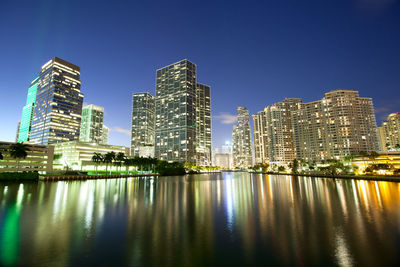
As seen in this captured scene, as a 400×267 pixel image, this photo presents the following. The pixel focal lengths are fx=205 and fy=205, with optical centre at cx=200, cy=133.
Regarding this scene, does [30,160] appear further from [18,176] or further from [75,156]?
[75,156]

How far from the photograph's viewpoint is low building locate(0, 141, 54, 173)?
116062 millimetres

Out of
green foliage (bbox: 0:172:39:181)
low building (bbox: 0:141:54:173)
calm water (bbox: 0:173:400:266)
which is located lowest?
calm water (bbox: 0:173:400:266)

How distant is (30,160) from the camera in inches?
4951

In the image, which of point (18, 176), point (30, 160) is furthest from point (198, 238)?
point (30, 160)

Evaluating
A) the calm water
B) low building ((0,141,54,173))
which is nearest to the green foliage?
low building ((0,141,54,173))

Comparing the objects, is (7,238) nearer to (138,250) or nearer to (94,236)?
(94,236)

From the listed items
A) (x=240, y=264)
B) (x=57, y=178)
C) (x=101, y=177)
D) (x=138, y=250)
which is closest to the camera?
(x=240, y=264)

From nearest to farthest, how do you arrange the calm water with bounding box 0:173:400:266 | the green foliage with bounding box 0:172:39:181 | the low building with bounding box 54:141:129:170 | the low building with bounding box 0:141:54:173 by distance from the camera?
the calm water with bounding box 0:173:400:266
the green foliage with bounding box 0:172:39:181
the low building with bounding box 0:141:54:173
the low building with bounding box 54:141:129:170

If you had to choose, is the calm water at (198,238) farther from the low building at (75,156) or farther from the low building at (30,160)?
the low building at (75,156)

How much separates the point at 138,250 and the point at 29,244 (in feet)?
26.7

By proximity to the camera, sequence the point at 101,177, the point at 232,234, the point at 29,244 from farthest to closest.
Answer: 1. the point at 101,177
2. the point at 232,234
3. the point at 29,244

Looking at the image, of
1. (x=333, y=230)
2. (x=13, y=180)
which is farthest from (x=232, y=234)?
(x=13, y=180)

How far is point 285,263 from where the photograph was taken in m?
11.8

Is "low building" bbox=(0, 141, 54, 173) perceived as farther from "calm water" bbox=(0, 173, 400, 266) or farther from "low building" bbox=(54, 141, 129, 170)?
"calm water" bbox=(0, 173, 400, 266)
